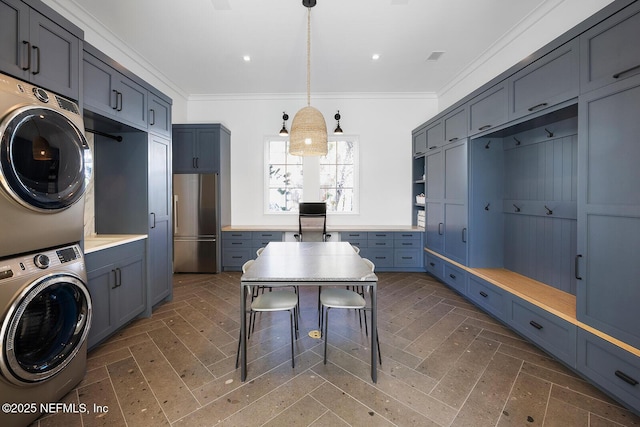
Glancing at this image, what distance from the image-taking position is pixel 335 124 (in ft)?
15.7

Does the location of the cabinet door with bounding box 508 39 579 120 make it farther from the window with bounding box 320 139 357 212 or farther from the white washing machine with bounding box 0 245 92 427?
the white washing machine with bounding box 0 245 92 427

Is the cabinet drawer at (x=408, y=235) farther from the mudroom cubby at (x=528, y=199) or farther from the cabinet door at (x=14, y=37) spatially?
the cabinet door at (x=14, y=37)

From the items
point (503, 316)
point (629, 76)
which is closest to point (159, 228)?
point (503, 316)

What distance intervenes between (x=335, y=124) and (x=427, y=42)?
2011mm

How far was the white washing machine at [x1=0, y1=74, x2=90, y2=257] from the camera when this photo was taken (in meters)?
1.29

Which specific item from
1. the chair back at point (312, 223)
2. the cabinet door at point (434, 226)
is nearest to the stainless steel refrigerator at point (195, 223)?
the chair back at point (312, 223)

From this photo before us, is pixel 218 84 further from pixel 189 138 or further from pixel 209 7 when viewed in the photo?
pixel 209 7

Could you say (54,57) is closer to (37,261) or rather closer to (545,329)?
(37,261)

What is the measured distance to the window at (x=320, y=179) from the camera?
193 inches

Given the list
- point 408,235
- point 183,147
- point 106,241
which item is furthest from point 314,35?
point 408,235

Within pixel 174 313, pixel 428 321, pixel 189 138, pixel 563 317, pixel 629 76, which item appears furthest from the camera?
pixel 189 138

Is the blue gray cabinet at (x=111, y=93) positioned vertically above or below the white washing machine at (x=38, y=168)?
above

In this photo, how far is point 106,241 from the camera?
237cm

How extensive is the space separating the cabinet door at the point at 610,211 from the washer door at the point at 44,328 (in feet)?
11.4
